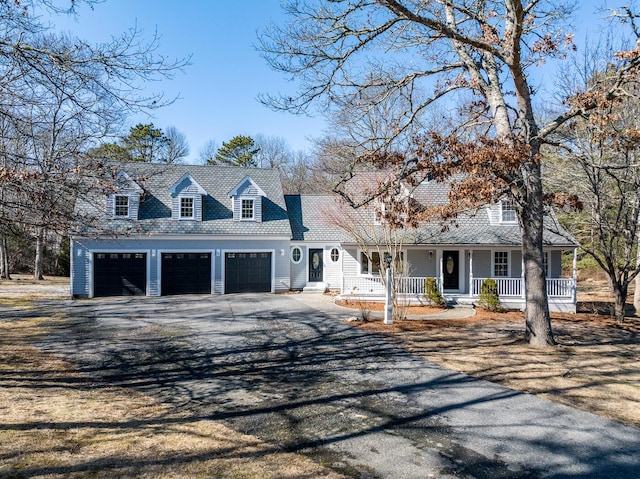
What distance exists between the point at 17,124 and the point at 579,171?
1608 cm

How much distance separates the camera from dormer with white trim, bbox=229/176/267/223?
72.0 ft

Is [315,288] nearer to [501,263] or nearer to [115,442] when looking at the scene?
[501,263]

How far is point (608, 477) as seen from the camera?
4254 mm

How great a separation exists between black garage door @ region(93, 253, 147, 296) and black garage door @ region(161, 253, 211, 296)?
3.20 ft

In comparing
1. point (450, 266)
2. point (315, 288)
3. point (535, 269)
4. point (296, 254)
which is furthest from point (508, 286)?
point (296, 254)

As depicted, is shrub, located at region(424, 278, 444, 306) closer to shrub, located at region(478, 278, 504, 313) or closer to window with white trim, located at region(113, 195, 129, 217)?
shrub, located at region(478, 278, 504, 313)

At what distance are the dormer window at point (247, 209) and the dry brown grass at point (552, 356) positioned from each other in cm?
1095

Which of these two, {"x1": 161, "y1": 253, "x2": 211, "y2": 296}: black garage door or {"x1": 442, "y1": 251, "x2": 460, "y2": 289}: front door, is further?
{"x1": 161, "y1": 253, "x2": 211, "y2": 296}: black garage door

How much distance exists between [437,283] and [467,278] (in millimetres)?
2014

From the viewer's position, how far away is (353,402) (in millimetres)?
6277

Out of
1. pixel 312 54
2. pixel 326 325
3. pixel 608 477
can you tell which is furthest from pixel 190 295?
pixel 608 477

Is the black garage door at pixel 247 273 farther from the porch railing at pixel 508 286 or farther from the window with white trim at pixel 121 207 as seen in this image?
the porch railing at pixel 508 286

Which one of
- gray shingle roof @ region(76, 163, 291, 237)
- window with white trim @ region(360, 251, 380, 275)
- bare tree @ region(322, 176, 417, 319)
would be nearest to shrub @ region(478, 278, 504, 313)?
bare tree @ region(322, 176, 417, 319)

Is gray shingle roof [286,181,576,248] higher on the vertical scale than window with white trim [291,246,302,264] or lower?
higher
